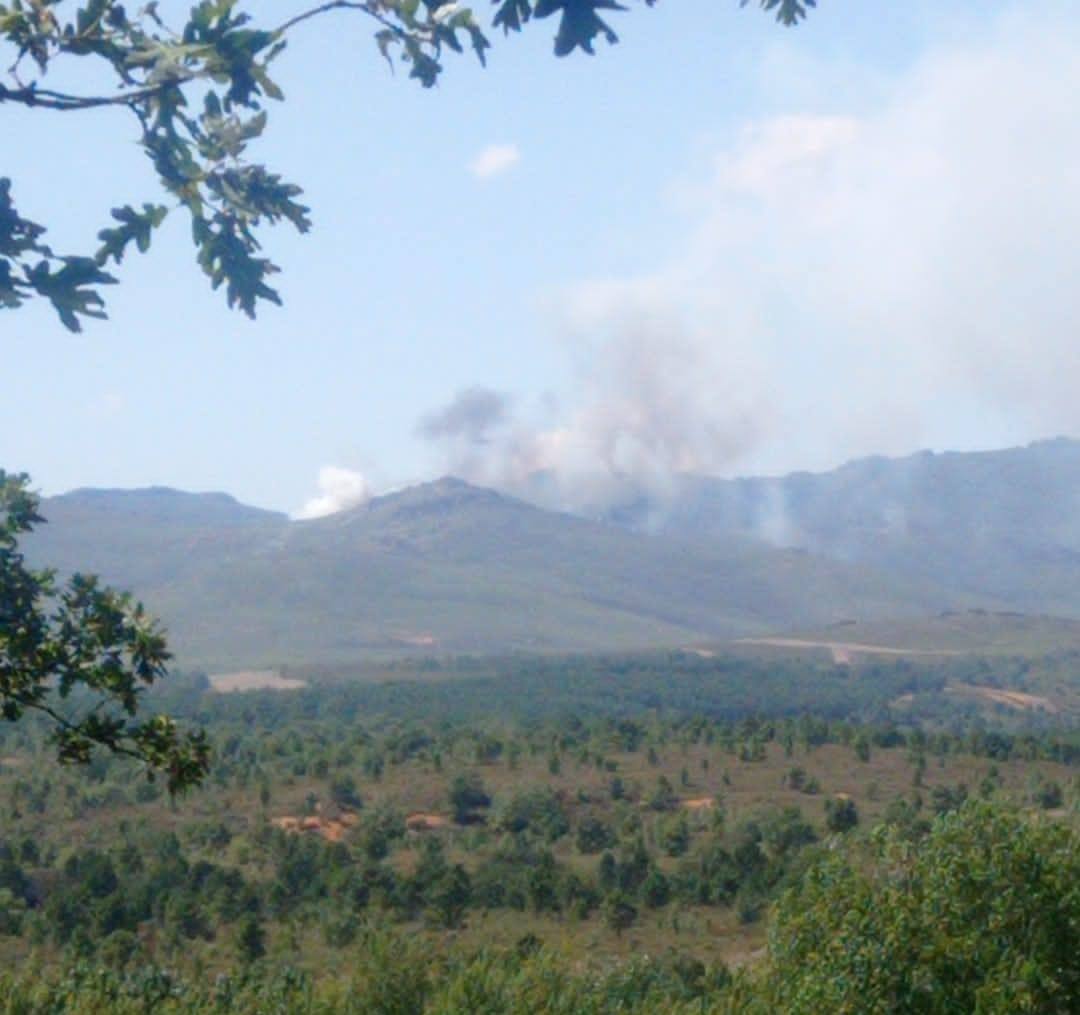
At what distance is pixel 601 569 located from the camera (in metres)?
159

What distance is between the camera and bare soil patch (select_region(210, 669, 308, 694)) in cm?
7616

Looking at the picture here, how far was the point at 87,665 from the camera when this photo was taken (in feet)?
16.5

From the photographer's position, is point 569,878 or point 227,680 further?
point 227,680

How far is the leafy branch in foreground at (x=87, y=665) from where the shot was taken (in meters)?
4.86

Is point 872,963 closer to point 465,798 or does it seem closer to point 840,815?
point 840,815

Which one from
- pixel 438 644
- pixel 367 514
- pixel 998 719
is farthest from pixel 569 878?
pixel 367 514

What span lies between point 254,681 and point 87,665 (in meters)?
79.7

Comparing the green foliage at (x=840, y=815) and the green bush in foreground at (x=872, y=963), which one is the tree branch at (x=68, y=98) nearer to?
the green bush in foreground at (x=872, y=963)

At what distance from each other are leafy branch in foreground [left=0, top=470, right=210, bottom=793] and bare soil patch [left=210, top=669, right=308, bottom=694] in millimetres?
66485

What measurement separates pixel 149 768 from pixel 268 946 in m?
15.3

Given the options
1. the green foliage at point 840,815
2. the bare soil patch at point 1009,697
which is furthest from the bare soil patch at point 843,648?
the green foliage at point 840,815

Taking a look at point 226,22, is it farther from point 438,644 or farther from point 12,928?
point 438,644

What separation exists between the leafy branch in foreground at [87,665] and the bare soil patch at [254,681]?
66485 millimetres

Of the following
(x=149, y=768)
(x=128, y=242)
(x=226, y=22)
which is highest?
(x=226, y=22)
